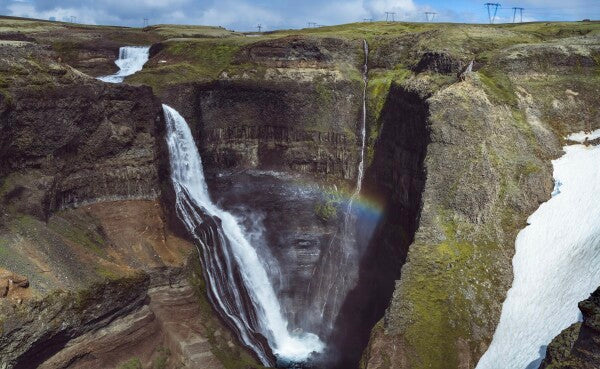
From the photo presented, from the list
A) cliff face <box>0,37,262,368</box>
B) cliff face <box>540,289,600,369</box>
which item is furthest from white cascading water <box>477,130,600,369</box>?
cliff face <box>0,37,262,368</box>

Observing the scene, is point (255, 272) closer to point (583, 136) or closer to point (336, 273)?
point (336, 273)

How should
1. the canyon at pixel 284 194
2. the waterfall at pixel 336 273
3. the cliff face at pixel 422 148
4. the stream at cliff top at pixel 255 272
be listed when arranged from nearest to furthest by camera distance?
the canyon at pixel 284 194, the cliff face at pixel 422 148, the stream at cliff top at pixel 255 272, the waterfall at pixel 336 273

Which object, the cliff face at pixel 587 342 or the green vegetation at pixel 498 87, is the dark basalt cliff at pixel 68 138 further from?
the cliff face at pixel 587 342

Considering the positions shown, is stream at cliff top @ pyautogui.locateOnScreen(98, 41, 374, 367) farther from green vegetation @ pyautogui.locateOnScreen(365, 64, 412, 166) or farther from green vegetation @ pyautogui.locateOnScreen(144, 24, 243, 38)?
green vegetation @ pyautogui.locateOnScreen(144, 24, 243, 38)

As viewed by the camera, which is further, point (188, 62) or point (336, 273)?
point (188, 62)

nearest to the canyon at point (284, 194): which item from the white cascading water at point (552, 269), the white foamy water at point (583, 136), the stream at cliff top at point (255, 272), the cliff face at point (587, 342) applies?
the cliff face at point (587, 342)

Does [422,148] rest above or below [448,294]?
above

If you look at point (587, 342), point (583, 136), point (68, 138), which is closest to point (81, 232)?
point (68, 138)
